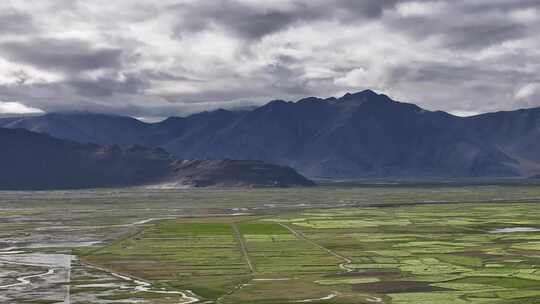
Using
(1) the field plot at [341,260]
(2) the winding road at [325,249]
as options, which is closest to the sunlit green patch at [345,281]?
(1) the field plot at [341,260]

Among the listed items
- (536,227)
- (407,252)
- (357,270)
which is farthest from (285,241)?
(536,227)

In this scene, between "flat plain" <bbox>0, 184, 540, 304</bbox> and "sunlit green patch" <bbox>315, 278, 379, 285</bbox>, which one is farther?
"sunlit green patch" <bbox>315, 278, 379, 285</bbox>

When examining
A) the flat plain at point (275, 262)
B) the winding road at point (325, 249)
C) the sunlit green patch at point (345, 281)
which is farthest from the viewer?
the winding road at point (325, 249)

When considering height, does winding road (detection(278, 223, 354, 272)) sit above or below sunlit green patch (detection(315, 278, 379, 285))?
above

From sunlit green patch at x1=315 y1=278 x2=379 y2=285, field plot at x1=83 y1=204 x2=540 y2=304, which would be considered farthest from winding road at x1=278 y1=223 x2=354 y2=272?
sunlit green patch at x1=315 y1=278 x2=379 y2=285

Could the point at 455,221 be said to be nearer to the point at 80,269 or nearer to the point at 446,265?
the point at 446,265

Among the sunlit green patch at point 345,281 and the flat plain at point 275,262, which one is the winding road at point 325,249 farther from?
the sunlit green patch at point 345,281

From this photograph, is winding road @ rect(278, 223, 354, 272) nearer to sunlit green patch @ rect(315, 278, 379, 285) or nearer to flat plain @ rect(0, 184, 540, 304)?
flat plain @ rect(0, 184, 540, 304)

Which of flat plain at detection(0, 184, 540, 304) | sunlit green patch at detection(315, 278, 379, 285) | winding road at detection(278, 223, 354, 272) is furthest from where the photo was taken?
winding road at detection(278, 223, 354, 272)

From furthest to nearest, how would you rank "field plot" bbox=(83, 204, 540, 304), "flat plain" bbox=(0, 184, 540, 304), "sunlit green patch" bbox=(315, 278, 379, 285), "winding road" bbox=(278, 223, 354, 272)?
"winding road" bbox=(278, 223, 354, 272)
"sunlit green patch" bbox=(315, 278, 379, 285)
"flat plain" bbox=(0, 184, 540, 304)
"field plot" bbox=(83, 204, 540, 304)
